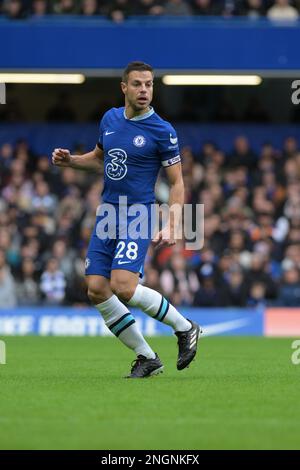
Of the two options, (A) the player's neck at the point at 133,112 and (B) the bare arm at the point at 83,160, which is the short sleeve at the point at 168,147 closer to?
(A) the player's neck at the point at 133,112

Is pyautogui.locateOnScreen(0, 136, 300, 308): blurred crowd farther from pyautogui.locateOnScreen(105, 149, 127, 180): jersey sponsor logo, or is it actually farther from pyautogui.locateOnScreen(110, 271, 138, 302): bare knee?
pyautogui.locateOnScreen(110, 271, 138, 302): bare knee

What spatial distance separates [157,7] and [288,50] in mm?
2678

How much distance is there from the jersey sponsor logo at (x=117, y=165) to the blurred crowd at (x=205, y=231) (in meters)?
9.47

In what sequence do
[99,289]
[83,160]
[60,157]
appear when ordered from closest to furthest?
[99,289]
[60,157]
[83,160]

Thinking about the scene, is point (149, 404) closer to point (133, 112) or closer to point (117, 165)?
point (117, 165)

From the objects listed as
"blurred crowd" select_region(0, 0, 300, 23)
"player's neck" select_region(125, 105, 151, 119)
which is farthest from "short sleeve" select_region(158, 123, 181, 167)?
"blurred crowd" select_region(0, 0, 300, 23)

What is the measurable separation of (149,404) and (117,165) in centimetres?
251

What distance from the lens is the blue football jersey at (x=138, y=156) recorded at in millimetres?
9859

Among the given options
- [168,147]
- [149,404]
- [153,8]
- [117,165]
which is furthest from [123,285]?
[153,8]

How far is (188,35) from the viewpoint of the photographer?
2270 centimetres

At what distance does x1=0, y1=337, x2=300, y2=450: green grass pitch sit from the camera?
6.66 metres

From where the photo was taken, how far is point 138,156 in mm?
9875
